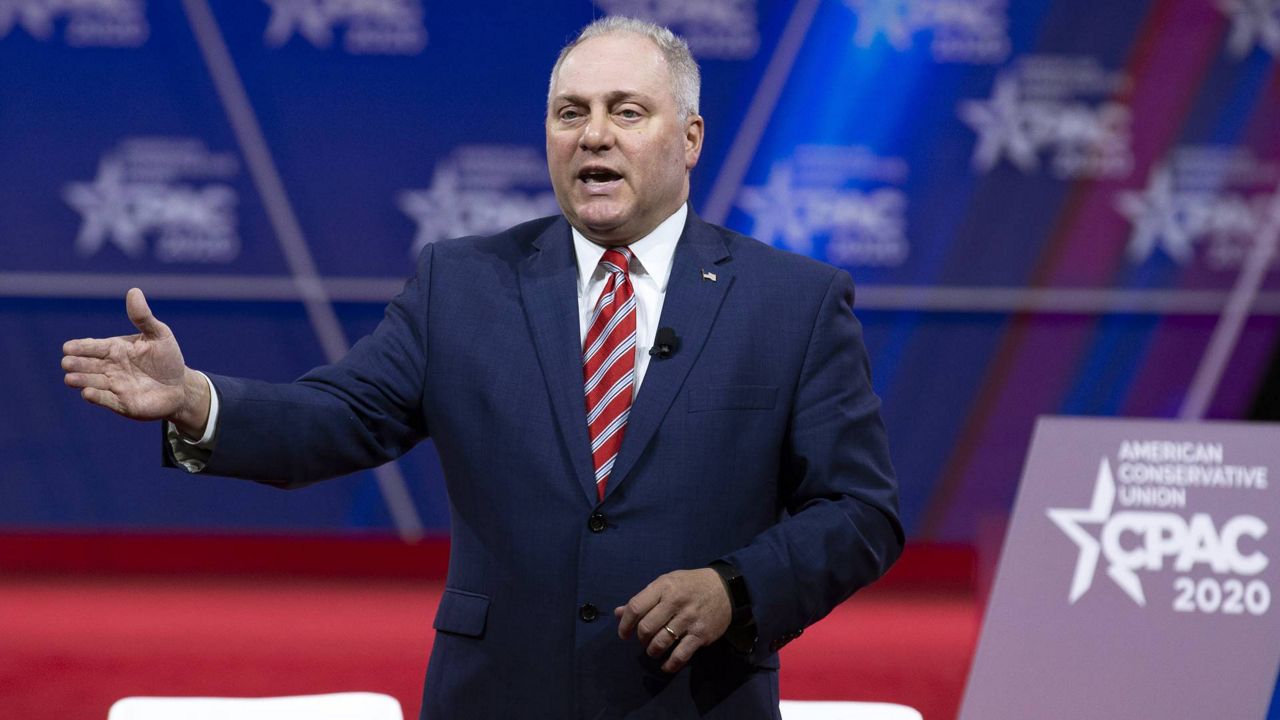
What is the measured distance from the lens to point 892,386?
4.97m

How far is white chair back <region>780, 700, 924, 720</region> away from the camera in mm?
2158

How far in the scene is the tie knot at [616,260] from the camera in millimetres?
1800

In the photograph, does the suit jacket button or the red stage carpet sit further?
the red stage carpet

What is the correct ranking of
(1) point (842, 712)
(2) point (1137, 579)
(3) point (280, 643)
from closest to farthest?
(1) point (842, 712) → (2) point (1137, 579) → (3) point (280, 643)

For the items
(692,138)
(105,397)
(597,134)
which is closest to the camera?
(105,397)

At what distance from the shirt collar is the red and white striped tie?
0.03 metres

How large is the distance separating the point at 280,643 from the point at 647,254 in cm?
272

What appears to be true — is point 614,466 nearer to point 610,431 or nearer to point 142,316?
point 610,431

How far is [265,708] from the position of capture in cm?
221

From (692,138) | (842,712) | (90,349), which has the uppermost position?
(692,138)

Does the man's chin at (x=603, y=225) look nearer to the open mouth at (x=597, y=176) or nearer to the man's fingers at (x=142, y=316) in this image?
the open mouth at (x=597, y=176)

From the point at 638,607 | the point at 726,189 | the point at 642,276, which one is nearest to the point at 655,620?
the point at 638,607

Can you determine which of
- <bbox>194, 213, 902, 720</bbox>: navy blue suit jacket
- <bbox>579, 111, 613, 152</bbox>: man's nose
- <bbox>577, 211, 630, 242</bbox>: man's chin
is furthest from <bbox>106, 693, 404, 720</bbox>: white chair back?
<bbox>579, 111, 613, 152</bbox>: man's nose

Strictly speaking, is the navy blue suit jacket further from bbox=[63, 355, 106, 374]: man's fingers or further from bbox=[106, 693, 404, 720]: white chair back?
bbox=[106, 693, 404, 720]: white chair back
